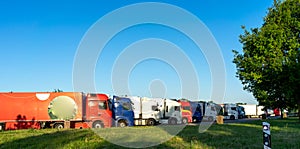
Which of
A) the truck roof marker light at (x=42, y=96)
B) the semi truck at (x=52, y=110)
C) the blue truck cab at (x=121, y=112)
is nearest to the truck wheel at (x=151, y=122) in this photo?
the blue truck cab at (x=121, y=112)

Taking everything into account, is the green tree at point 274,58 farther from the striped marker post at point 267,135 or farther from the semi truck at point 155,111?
the striped marker post at point 267,135

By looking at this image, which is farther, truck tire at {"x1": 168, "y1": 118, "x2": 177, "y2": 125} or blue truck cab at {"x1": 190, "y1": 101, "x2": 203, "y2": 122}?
blue truck cab at {"x1": 190, "y1": 101, "x2": 203, "y2": 122}

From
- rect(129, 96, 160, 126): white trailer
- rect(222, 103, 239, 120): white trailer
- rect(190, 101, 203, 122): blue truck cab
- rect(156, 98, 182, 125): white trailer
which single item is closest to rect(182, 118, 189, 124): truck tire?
rect(156, 98, 182, 125): white trailer

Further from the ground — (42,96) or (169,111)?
(42,96)

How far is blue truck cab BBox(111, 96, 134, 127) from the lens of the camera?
25.7m

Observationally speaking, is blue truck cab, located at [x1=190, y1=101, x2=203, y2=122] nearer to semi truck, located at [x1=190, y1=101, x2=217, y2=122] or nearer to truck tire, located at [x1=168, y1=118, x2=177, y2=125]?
semi truck, located at [x1=190, y1=101, x2=217, y2=122]

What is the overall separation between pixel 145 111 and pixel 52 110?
418 inches

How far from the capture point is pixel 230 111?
50.9 meters

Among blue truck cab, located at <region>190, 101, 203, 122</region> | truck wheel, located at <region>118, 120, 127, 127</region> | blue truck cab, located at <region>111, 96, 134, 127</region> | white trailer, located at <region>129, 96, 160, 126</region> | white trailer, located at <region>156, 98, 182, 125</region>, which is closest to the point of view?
blue truck cab, located at <region>111, 96, 134, 127</region>

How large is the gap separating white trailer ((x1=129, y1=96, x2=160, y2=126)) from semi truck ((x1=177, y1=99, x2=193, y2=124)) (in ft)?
17.9

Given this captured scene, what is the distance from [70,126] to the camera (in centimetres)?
2433

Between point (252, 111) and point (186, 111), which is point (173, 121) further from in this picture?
point (252, 111)

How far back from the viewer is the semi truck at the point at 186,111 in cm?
3744

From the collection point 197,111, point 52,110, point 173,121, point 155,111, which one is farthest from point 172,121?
point 52,110
